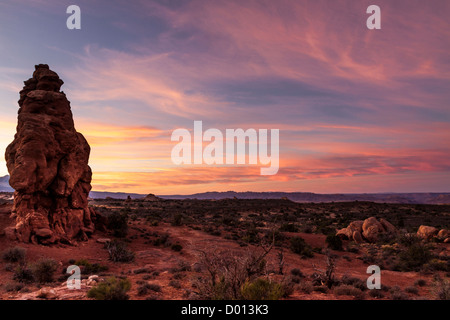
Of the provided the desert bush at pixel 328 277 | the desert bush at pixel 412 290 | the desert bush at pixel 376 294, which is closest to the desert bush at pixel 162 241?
the desert bush at pixel 328 277

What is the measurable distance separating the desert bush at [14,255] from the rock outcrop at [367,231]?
2810 cm

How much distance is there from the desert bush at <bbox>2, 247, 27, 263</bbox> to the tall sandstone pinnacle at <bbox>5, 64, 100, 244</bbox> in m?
2.21

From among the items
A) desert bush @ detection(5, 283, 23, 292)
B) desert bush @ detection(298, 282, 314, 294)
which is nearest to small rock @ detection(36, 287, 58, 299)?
desert bush @ detection(5, 283, 23, 292)

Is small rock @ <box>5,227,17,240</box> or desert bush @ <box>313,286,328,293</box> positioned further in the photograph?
small rock @ <box>5,227,17,240</box>

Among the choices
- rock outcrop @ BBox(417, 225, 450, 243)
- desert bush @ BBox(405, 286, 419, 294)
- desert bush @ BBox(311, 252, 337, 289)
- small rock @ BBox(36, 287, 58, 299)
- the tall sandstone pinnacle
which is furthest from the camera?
rock outcrop @ BBox(417, 225, 450, 243)

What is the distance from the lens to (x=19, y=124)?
19.7 metres

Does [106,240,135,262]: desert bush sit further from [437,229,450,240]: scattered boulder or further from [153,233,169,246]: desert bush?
[437,229,450,240]: scattered boulder

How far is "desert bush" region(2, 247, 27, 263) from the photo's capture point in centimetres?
1525

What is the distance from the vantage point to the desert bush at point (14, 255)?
1525 centimetres

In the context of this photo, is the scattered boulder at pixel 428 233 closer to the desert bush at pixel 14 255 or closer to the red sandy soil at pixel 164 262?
the red sandy soil at pixel 164 262
